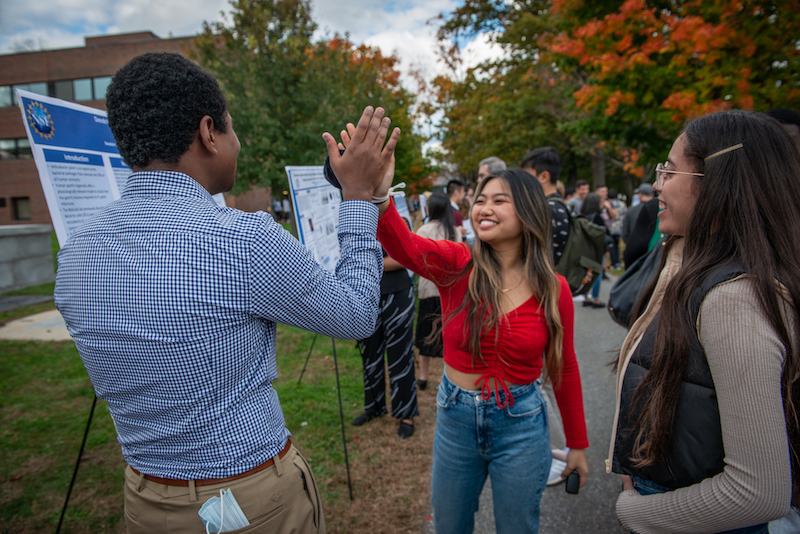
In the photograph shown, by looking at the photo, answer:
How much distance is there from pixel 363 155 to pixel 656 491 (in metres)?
1.39

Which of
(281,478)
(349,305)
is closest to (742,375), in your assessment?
(349,305)

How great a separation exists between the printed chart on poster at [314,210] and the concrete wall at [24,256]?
6.29 meters

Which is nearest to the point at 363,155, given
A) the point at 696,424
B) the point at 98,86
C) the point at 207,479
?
the point at 207,479

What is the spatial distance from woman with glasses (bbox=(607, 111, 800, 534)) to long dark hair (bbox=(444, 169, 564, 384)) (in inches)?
19.5

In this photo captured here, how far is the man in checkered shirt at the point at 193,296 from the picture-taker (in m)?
1.00

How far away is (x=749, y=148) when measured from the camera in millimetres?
1175

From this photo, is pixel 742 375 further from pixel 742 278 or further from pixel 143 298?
pixel 143 298

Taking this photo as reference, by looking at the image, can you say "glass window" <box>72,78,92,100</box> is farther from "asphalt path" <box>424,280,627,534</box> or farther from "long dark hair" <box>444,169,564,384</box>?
"long dark hair" <box>444,169,564,384</box>

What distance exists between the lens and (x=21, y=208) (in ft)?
91.6

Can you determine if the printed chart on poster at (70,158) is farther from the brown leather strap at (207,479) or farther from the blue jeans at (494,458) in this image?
the blue jeans at (494,458)

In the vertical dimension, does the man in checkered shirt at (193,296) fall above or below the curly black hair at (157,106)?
below

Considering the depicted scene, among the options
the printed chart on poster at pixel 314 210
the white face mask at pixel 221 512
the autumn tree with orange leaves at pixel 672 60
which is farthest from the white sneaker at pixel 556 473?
the autumn tree with orange leaves at pixel 672 60

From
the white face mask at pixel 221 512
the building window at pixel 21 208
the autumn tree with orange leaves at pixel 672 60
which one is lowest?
the building window at pixel 21 208

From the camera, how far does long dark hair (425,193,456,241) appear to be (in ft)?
15.0
